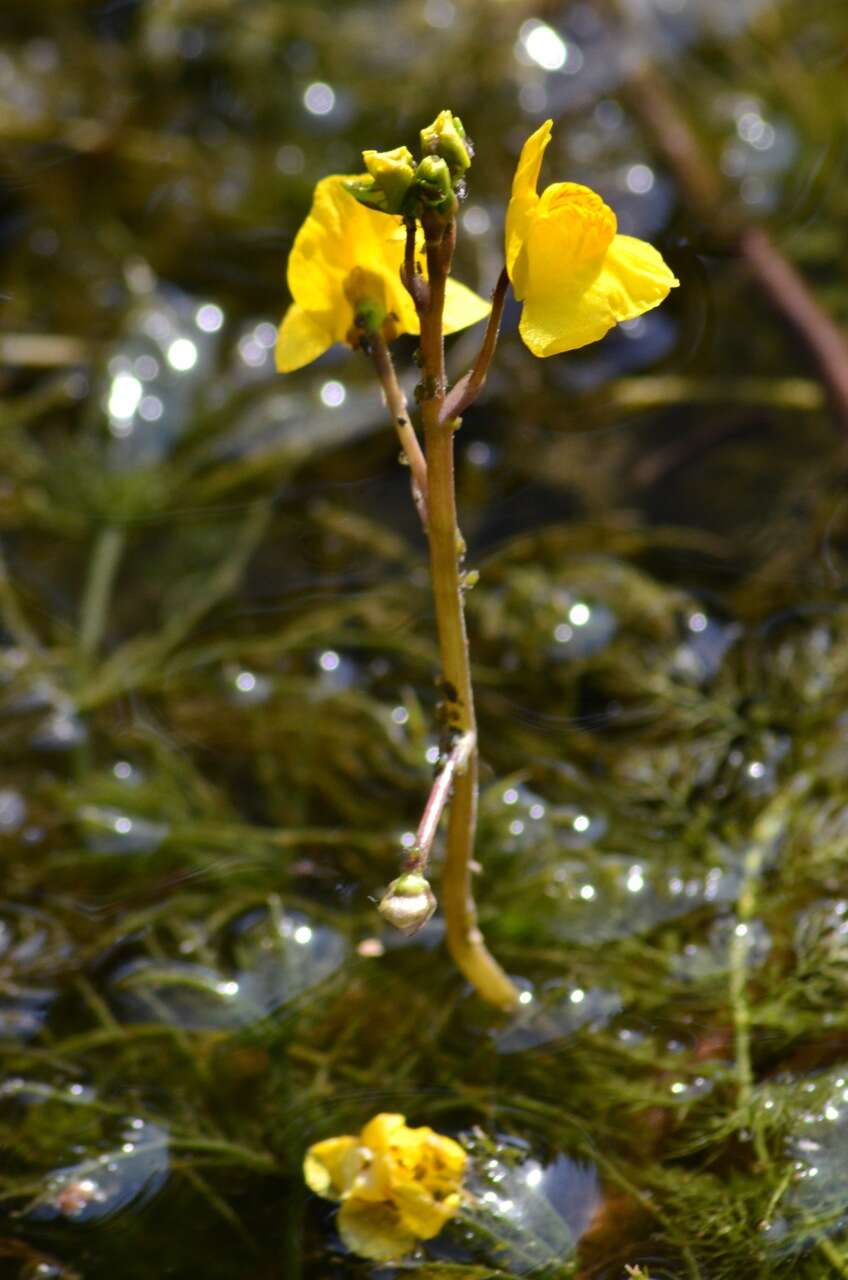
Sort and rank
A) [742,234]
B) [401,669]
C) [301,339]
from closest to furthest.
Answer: [301,339] → [401,669] → [742,234]

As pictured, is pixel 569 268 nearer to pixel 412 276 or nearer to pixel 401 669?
pixel 412 276

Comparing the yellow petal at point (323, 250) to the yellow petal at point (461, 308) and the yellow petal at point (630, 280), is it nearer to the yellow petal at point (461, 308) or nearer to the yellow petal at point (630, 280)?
the yellow petal at point (461, 308)

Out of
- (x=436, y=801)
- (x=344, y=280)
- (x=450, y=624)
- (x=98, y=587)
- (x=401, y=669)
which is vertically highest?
(x=98, y=587)

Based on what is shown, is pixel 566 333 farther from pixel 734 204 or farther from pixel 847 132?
pixel 847 132

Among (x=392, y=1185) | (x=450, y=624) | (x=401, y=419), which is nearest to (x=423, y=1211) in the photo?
(x=392, y=1185)

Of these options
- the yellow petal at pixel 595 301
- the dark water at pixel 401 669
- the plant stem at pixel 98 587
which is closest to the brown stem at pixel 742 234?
the dark water at pixel 401 669

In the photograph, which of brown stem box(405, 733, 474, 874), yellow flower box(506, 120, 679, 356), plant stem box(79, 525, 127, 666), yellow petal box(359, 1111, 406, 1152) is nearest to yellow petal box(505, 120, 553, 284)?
yellow flower box(506, 120, 679, 356)

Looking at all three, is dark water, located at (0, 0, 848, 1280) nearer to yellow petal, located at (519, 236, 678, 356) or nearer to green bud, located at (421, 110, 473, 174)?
yellow petal, located at (519, 236, 678, 356)
